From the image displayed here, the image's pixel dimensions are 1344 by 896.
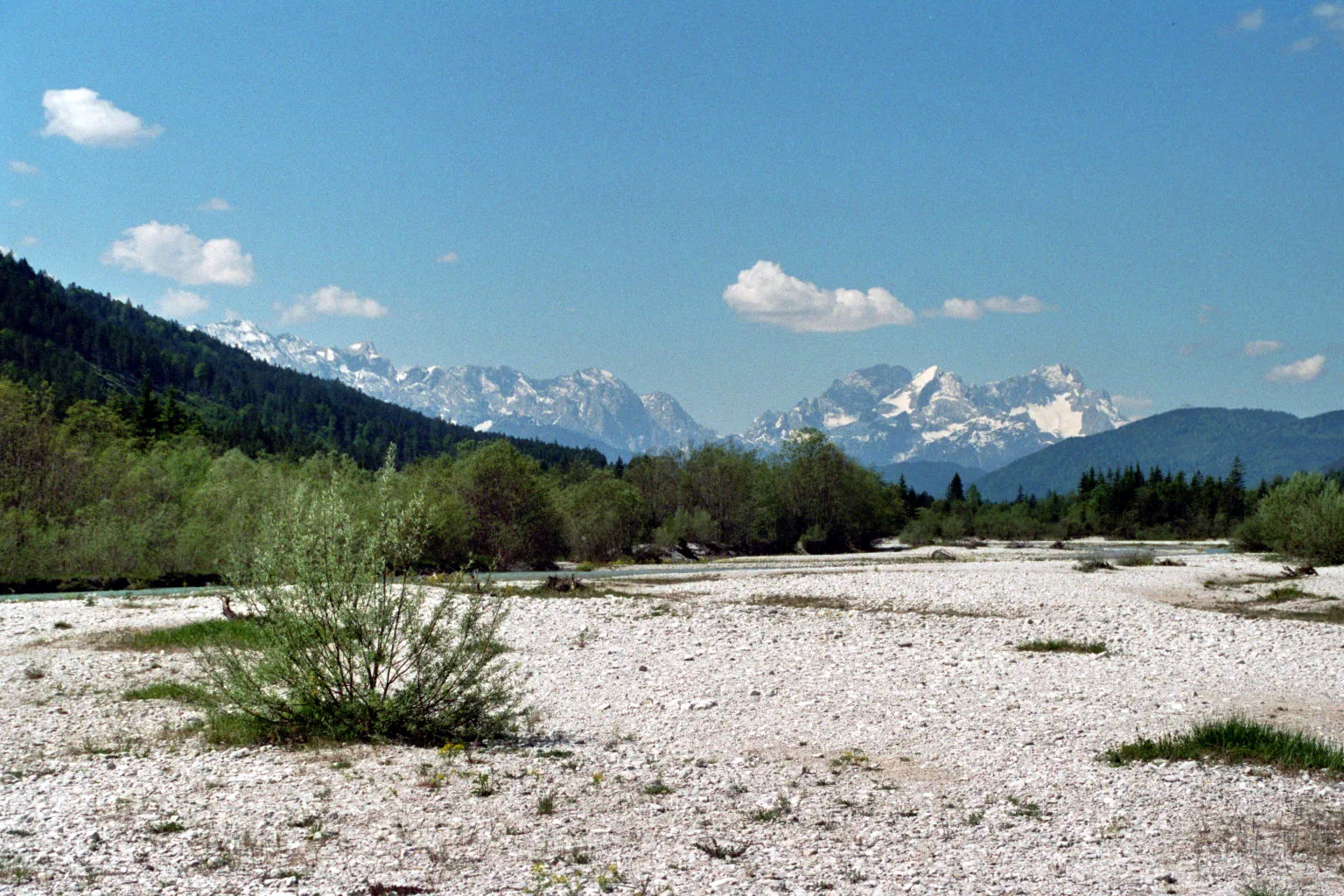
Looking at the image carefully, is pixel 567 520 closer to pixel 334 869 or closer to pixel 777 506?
pixel 777 506

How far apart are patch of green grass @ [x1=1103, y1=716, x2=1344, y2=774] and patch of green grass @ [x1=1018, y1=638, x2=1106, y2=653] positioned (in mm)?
8289

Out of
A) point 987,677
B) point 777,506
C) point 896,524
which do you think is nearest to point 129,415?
point 777,506

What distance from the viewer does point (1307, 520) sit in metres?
49.2

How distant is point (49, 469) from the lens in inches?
1989

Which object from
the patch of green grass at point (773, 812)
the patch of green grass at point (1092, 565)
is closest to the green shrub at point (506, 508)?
the patch of green grass at point (1092, 565)

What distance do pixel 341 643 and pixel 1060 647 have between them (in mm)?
15122

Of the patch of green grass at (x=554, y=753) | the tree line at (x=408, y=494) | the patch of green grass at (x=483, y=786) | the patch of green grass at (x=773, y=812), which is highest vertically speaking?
the tree line at (x=408, y=494)

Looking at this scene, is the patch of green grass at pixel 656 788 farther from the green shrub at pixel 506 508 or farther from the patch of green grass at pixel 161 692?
the green shrub at pixel 506 508

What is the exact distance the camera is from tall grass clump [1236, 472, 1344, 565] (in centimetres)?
4806

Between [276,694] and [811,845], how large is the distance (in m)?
7.76

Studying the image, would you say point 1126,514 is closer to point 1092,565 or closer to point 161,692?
point 1092,565

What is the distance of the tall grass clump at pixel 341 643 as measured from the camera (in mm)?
12672

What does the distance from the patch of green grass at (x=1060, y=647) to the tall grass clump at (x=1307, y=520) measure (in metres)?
34.4

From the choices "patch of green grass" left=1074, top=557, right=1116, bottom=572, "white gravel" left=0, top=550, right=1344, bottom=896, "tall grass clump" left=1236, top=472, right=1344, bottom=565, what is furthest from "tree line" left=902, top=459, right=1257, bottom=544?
"white gravel" left=0, top=550, right=1344, bottom=896
